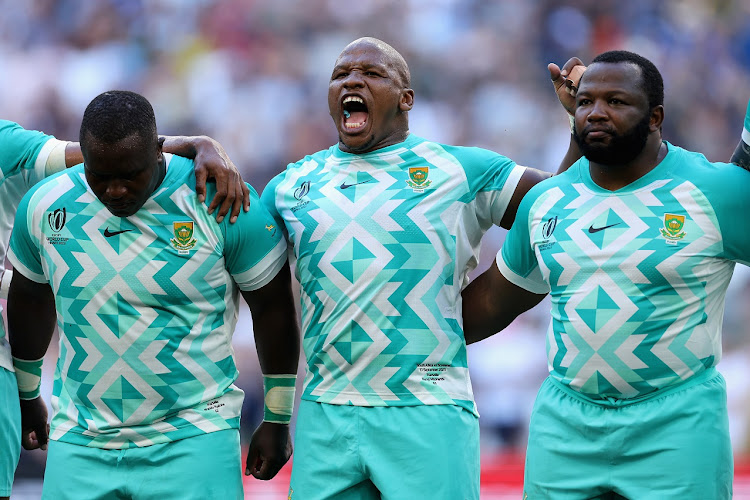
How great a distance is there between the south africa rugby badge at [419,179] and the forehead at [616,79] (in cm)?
71

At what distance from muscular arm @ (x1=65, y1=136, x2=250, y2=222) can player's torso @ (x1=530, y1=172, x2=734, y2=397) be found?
1.18 metres

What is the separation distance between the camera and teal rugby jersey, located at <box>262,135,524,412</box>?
3.81 m

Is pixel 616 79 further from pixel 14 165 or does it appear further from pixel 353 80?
pixel 14 165

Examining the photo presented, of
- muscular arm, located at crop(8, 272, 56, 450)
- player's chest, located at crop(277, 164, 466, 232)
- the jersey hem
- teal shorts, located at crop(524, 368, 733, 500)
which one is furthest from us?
muscular arm, located at crop(8, 272, 56, 450)

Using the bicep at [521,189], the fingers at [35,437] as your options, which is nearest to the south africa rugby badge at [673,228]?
the bicep at [521,189]

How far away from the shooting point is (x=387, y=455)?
374 cm

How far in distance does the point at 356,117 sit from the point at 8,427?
70.6 inches

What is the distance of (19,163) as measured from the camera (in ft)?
13.4

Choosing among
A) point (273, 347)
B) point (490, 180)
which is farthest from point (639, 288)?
point (273, 347)

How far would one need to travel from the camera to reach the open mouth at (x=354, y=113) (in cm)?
407

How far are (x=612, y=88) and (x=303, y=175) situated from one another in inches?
50.2

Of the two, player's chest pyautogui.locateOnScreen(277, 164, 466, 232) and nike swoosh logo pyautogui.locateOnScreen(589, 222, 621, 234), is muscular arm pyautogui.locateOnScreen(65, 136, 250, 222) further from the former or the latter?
nike swoosh logo pyautogui.locateOnScreen(589, 222, 621, 234)

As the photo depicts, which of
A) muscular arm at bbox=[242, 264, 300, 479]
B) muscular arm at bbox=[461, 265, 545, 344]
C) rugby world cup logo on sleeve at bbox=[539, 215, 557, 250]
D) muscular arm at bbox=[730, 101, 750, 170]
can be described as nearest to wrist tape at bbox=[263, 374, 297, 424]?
muscular arm at bbox=[242, 264, 300, 479]

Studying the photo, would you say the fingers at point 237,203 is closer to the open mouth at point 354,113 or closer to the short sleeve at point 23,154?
the open mouth at point 354,113
